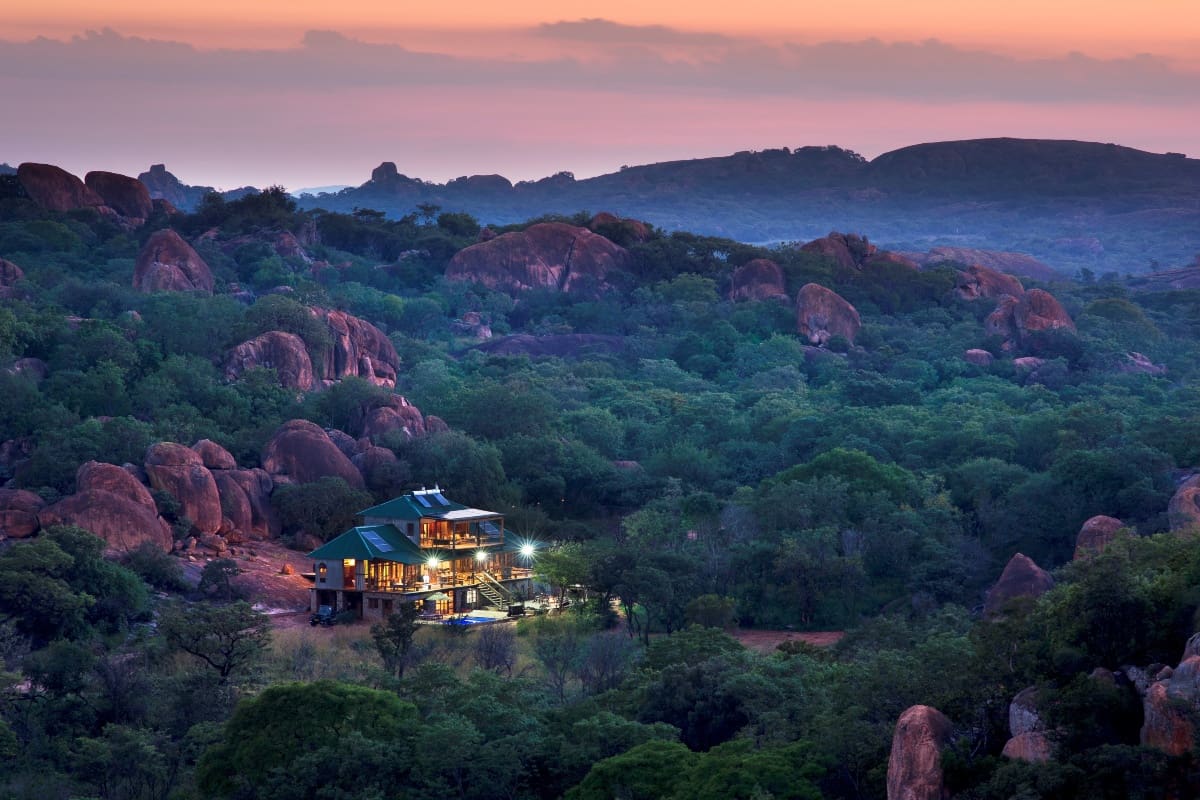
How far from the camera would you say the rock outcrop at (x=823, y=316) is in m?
75.2

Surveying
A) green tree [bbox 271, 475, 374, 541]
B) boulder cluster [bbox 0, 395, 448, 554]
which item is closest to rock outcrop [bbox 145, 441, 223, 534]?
boulder cluster [bbox 0, 395, 448, 554]

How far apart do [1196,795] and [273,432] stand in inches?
1248

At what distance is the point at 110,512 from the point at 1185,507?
22962 mm

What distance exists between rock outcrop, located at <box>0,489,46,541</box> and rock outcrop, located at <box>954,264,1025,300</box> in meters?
59.9

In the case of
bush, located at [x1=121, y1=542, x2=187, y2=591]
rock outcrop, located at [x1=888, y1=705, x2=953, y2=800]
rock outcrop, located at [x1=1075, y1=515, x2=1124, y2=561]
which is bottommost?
bush, located at [x1=121, y1=542, x2=187, y2=591]

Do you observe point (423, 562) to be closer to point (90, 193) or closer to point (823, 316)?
point (823, 316)

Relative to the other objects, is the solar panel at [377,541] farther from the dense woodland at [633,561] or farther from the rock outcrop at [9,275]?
the rock outcrop at [9,275]

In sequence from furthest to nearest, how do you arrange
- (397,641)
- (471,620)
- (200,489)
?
(200,489) < (471,620) < (397,641)

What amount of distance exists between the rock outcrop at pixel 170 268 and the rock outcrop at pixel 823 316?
2718 centimetres

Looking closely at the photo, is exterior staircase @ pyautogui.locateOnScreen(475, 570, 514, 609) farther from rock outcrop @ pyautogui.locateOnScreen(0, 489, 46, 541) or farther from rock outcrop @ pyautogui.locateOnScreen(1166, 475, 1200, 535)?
rock outcrop @ pyautogui.locateOnScreen(1166, 475, 1200, 535)

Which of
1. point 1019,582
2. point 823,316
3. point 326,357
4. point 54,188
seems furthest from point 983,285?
point 1019,582

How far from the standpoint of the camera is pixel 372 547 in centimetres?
3538

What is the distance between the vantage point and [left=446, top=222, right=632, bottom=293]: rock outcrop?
84.5 meters

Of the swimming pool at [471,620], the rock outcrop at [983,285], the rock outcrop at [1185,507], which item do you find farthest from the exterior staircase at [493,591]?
the rock outcrop at [983,285]
